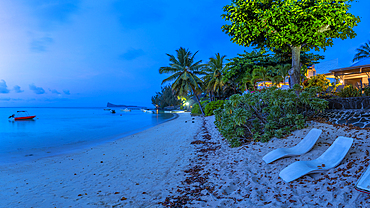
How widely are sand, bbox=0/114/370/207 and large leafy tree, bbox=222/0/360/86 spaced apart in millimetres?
3534

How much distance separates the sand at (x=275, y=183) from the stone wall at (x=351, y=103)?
215 cm

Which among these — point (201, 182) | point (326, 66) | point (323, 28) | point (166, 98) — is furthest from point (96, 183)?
point (166, 98)

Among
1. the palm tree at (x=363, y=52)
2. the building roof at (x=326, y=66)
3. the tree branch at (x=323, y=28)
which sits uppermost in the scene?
the palm tree at (x=363, y=52)

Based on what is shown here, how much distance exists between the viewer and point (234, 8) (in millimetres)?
7535

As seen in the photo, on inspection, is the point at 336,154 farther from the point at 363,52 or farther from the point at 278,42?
the point at 363,52

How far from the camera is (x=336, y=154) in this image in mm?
3670

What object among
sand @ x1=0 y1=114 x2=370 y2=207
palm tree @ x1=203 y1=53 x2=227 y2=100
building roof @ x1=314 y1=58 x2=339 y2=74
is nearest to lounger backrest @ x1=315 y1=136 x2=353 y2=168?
sand @ x1=0 y1=114 x2=370 y2=207

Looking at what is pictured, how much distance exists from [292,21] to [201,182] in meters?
6.76

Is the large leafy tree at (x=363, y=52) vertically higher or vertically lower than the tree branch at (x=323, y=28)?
higher

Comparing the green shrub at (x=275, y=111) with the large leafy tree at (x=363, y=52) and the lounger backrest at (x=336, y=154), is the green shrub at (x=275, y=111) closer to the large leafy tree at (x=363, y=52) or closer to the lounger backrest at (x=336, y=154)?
the lounger backrest at (x=336, y=154)

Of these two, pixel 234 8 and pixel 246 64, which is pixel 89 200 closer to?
pixel 234 8

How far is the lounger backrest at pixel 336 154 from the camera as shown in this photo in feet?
11.4

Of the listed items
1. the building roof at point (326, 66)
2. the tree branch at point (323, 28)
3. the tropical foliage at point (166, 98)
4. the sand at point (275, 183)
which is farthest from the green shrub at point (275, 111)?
the tropical foliage at point (166, 98)

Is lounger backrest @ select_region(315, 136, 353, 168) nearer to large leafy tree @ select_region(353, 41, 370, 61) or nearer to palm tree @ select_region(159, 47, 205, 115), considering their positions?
palm tree @ select_region(159, 47, 205, 115)
